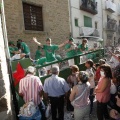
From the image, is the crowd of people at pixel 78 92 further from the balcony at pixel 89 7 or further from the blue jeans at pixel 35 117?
the balcony at pixel 89 7

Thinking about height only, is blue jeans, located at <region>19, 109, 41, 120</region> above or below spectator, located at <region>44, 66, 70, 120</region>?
below

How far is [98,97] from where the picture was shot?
12.4ft

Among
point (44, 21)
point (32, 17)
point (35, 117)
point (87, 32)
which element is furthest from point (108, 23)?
point (35, 117)

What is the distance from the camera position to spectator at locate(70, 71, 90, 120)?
11.5ft

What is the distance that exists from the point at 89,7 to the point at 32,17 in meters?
8.41

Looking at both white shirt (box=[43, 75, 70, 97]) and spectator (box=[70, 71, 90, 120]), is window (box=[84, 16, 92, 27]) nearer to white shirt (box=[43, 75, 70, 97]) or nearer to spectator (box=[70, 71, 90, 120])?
white shirt (box=[43, 75, 70, 97])

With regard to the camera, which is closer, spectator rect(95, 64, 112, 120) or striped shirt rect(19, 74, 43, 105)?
spectator rect(95, 64, 112, 120)

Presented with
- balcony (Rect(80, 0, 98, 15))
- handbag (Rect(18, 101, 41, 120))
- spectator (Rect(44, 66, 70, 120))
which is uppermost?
balcony (Rect(80, 0, 98, 15))

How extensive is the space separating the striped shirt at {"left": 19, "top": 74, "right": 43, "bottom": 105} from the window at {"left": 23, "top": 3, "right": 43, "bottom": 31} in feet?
27.8

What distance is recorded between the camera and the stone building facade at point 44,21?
10.9 meters

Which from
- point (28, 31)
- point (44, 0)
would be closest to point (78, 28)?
point (44, 0)

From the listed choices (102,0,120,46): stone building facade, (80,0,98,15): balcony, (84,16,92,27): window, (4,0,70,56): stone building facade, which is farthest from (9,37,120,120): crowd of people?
(102,0,120,46): stone building facade

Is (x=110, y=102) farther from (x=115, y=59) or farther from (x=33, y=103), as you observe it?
(x=115, y=59)

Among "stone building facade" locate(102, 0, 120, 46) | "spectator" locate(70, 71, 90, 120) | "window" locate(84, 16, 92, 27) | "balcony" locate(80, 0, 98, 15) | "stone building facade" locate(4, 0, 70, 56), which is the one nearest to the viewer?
"spectator" locate(70, 71, 90, 120)
